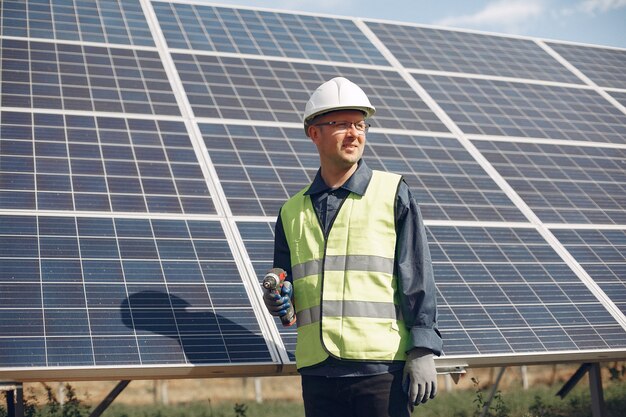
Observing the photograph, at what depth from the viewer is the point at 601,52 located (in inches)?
600

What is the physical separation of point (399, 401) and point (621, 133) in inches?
307

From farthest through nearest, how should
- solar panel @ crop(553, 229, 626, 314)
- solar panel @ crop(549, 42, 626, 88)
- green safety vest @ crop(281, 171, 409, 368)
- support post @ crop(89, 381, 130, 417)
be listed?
solar panel @ crop(549, 42, 626, 88), solar panel @ crop(553, 229, 626, 314), support post @ crop(89, 381, 130, 417), green safety vest @ crop(281, 171, 409, 368)

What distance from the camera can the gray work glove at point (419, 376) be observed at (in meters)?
5.19

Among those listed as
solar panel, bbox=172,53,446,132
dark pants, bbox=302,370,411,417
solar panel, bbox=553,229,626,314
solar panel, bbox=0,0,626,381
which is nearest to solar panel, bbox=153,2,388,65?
solar panel, bbox=0,0,626,381

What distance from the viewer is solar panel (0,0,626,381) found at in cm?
714

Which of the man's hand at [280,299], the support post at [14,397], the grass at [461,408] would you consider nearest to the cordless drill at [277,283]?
the man's hand at [280,299]

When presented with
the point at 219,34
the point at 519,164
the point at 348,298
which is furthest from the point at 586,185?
the point at 348,298

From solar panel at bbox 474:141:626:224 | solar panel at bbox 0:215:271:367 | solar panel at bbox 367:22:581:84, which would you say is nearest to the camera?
solar panel at bbox 0:215:271:367

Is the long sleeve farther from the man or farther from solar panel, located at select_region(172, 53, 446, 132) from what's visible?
solar panel, located at select_region(172, 53, 446, 132)

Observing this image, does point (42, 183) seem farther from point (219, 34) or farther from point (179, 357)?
point (219, 34)

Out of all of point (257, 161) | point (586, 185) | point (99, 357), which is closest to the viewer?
point (99, 357)

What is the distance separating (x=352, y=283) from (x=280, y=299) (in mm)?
427

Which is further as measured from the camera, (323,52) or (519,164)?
(323,52)

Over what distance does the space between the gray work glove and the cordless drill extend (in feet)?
2.52
